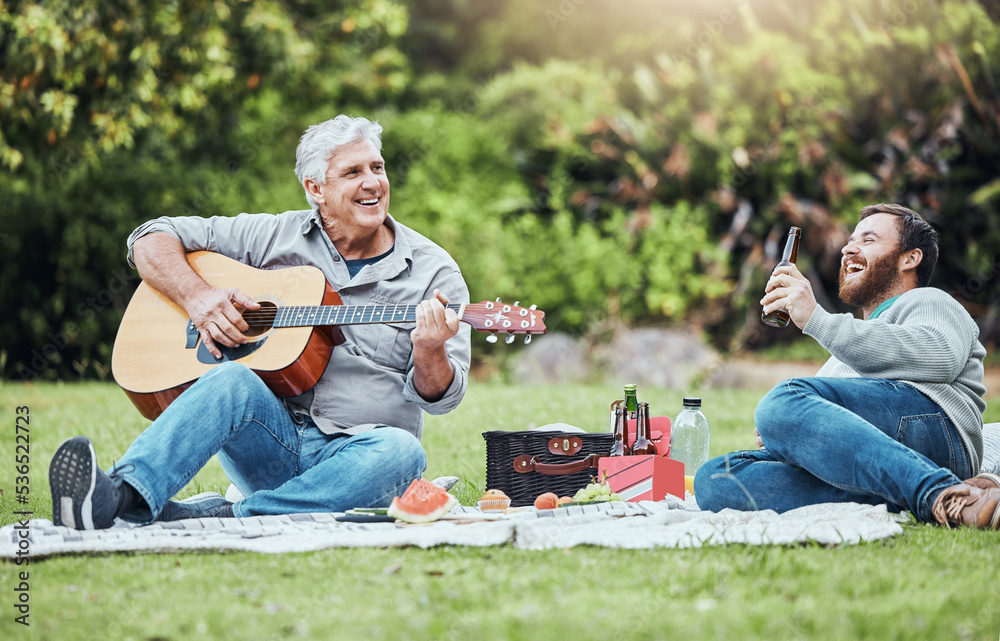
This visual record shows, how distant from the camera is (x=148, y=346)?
3.62 m

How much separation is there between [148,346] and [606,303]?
270 inches

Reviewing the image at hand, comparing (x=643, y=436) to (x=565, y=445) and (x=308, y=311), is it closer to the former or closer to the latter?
(x=565, y=445)

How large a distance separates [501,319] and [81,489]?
144cm

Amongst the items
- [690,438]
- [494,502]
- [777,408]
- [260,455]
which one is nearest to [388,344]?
[260,455]

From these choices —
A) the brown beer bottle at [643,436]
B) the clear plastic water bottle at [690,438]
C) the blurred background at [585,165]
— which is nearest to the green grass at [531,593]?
the brown beer bottle at [643,436]

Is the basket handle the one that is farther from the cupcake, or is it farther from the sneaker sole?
the sneaker sole

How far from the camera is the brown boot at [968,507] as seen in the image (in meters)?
2.88

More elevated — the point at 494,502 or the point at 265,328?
the point at 265,328

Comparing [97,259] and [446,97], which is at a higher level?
[446,97]

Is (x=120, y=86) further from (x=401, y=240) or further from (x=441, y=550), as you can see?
(x=441, y=550)

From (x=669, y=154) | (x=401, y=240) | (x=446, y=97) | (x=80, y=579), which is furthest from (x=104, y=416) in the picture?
(x=446, y=97)

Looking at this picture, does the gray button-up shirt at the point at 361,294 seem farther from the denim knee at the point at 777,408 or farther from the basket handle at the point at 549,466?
the denim knee at the point at 777,408

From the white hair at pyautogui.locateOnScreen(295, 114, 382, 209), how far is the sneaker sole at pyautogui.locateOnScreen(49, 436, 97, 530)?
140 centimetres

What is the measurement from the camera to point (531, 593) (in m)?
2.31
